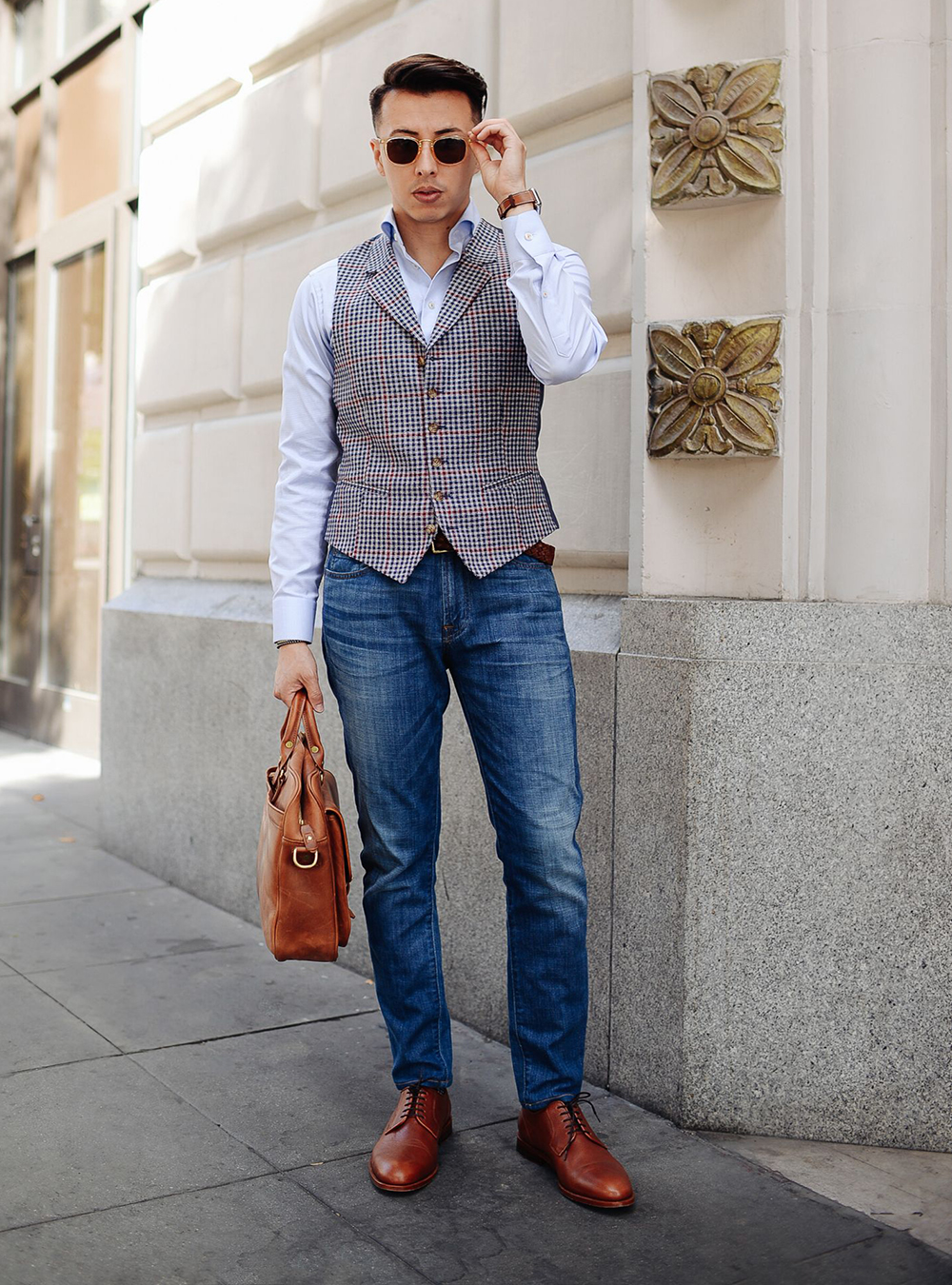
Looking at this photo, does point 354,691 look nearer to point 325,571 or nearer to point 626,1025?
point 325,571

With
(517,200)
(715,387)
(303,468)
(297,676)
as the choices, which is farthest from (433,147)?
(297,676)

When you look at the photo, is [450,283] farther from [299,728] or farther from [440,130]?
[299,728]

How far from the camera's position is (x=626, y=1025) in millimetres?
3311

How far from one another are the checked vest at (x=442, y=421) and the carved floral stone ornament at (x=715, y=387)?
575 millimetres

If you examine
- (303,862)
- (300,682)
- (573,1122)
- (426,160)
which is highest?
(426,160)

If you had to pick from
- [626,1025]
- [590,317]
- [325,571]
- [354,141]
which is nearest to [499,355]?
[590,317]

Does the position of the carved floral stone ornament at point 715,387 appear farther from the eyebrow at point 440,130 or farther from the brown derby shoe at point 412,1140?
the brown derby shoe at point 412,1140

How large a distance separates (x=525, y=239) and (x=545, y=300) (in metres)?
0.12

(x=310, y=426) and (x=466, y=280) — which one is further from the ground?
(x=466, y=280)

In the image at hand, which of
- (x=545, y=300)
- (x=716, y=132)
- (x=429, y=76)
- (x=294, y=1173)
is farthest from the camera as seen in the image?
(x=716, y=132)

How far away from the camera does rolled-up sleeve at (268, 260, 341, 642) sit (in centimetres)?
286

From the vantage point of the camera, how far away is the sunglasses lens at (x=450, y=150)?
2656mm

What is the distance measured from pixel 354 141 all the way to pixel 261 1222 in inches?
136

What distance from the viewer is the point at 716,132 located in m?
3.15
